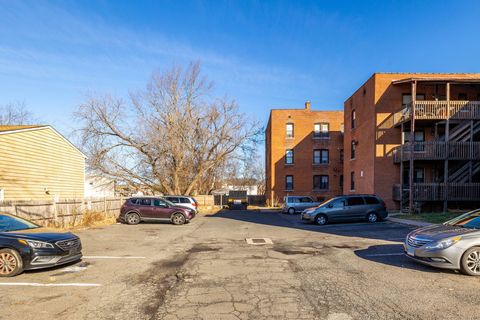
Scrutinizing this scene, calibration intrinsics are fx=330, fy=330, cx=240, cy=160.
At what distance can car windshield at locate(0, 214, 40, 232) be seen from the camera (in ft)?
24.2

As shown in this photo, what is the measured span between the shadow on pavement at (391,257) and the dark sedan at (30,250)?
23.2 ft

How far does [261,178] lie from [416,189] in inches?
2113

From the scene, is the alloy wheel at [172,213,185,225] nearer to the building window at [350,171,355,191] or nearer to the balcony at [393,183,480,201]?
the balcony at [393,183,480,201]

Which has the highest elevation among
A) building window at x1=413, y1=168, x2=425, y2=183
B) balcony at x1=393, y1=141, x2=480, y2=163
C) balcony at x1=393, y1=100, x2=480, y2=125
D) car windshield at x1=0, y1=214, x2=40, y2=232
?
balcony at x1=393, y1=100, x2=480, y2=125

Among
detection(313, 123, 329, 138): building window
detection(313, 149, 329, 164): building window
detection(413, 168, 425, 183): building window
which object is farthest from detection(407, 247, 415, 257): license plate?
detection(313, 123, 329, 138): building window

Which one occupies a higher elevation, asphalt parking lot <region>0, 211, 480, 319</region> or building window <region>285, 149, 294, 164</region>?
building window <region>285, 149, 294, 164</region>

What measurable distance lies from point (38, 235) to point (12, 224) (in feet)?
3.87

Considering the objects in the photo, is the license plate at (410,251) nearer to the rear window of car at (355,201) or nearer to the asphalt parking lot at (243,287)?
the asphalt parking lot at (243,287)

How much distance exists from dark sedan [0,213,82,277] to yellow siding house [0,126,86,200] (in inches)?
385

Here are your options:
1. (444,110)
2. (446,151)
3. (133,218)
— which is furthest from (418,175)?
(133,218)

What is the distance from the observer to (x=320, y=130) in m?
40.3

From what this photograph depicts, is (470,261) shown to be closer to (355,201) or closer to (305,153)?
(355,201)

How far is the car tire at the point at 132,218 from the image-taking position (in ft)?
60.2

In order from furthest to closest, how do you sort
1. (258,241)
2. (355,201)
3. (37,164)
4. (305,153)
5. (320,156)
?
(320,156) < (305,153) < (37,164) < (355,201) < (258,241)
